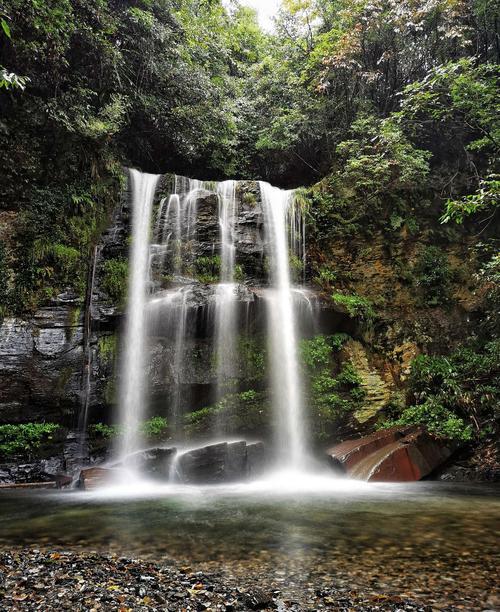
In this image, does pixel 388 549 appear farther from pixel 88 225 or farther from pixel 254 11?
pixel 254 11

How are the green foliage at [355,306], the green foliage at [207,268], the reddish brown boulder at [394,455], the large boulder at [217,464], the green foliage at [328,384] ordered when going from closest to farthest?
the reddish brown boulder at [394,455]
the large boulder at [217,464]
the green foliage at [328,384]
the green foliage at [355,306]
the green foliage at [207,268]

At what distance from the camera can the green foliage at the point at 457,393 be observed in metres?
10.1

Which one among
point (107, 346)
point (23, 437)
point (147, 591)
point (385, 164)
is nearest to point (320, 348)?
point (107, 346)

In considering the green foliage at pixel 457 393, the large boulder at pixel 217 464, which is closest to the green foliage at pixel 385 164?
the green foliage at pixel 457 393

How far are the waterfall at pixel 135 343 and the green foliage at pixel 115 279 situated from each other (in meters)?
0.17

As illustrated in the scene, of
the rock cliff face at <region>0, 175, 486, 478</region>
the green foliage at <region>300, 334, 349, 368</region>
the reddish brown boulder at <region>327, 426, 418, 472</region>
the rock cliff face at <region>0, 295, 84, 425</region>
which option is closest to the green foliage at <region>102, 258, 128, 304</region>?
the rock cliff face at <region>0, 175, 486, 478</region>

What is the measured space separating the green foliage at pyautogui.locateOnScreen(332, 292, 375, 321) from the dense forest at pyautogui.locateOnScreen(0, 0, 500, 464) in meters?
0.06

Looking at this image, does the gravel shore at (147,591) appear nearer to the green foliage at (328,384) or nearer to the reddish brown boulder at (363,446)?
the reddish brown boulder at (363,446)

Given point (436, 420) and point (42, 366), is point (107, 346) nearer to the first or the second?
point (42, 366)

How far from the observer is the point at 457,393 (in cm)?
1049

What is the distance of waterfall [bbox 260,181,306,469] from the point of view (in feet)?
34.6

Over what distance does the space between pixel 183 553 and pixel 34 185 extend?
1085cm

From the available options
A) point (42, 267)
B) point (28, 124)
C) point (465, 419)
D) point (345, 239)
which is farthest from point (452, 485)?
point (28, 124)

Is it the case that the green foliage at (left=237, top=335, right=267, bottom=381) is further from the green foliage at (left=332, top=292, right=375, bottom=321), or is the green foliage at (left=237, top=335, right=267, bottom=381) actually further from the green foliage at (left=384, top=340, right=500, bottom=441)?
the green foliage at (left=384, top=340, right=500, bottom=441)
